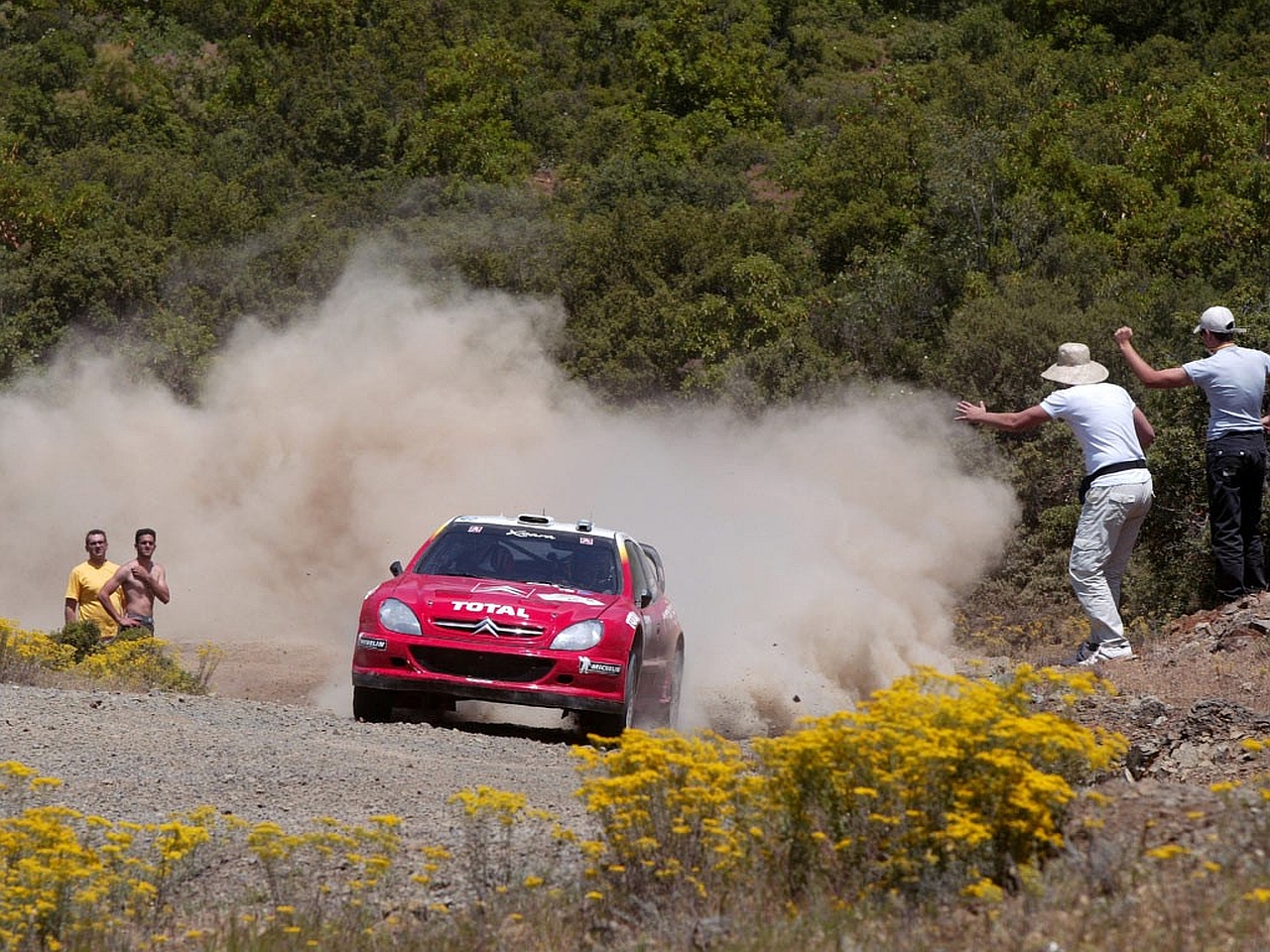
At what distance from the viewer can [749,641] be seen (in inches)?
634

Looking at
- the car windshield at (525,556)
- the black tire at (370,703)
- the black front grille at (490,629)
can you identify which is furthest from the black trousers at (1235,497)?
the black tire at (370,703)

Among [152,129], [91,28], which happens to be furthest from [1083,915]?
[91,28]

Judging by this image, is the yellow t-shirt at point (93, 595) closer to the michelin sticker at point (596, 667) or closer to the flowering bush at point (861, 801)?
the michelin sticker at point (596, 667)

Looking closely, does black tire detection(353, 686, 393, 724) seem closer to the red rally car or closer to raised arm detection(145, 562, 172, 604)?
the red rally car

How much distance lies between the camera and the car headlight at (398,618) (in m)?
11.7

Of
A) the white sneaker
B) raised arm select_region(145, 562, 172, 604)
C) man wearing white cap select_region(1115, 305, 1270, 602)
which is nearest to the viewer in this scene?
the white sneaker

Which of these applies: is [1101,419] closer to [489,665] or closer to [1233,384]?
[1233,384]

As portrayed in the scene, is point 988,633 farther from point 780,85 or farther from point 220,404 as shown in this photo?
point 780,85

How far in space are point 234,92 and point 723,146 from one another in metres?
18.6

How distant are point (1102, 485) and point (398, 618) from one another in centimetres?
462

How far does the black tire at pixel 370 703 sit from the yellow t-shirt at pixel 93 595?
149 inches

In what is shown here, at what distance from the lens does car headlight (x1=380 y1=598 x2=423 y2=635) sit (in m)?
11.7

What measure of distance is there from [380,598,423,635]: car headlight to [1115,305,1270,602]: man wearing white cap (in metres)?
5.02

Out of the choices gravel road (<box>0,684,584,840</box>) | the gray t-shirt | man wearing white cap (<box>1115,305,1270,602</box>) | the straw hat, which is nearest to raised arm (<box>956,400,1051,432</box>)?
the straw hat
